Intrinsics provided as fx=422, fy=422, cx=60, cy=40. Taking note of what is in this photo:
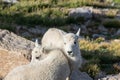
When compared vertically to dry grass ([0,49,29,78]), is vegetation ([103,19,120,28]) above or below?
below

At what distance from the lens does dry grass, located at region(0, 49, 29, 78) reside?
1027 cm

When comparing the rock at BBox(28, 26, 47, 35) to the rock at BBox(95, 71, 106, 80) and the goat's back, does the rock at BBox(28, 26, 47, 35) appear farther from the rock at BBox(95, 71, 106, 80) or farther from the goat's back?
the goat's back

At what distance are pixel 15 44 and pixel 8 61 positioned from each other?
67 centimetres

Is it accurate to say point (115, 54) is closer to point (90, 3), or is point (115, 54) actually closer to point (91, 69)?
point (91, 69)

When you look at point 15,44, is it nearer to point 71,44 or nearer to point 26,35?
point 71,44

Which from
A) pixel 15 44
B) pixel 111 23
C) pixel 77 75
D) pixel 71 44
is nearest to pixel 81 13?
pixel 111 23

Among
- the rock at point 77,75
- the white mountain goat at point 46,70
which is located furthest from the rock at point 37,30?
the white mountain goat at point 46,70

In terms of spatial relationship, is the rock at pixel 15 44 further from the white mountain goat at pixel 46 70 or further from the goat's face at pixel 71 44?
the white mountain goat at pixel 46 70

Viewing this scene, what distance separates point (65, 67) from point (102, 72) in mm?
5300

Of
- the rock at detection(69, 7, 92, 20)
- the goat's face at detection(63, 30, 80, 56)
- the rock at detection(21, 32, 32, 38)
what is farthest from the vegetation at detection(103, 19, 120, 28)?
the goat's face at detection(63, 30, 80, 56)

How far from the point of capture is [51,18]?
25.2 m

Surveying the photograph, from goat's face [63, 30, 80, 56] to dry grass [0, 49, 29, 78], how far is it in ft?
6.16

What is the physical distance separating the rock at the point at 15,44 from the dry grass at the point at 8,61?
112mm

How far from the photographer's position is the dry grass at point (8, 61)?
10273 mm
